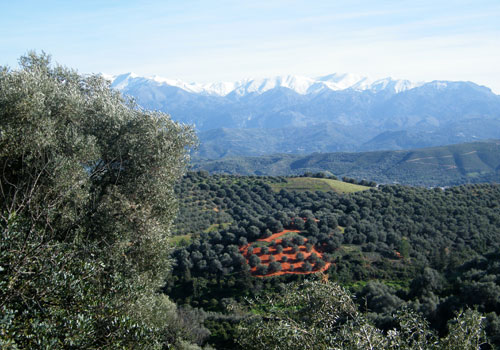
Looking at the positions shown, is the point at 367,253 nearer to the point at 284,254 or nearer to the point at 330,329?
the point at 284,254

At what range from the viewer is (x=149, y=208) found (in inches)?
453

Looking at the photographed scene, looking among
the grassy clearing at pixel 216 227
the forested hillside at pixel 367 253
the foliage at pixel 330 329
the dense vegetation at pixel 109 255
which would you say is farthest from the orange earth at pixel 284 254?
the foliage at pixel 330 329

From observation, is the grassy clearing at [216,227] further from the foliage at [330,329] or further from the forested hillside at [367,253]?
the foliage at [330,329]

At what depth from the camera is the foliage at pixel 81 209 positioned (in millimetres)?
6199

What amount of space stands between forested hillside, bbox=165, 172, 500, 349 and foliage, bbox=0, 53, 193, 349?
55.5 ft

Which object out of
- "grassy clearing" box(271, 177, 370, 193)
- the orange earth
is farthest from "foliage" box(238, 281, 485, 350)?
"grassy clearing" box(271, 177, 370, 193)

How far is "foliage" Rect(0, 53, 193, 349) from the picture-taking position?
620 cm

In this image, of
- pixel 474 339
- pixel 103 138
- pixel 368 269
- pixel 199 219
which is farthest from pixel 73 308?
pixel 199 219

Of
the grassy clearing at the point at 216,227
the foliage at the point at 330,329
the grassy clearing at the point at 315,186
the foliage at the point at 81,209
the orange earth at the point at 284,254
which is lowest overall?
the grassy clearing at the point at 216,227

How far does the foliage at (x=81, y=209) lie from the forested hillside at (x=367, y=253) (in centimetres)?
1692

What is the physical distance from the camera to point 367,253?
44.1m

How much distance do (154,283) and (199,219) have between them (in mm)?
49175

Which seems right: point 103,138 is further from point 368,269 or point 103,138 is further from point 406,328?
point 368,269

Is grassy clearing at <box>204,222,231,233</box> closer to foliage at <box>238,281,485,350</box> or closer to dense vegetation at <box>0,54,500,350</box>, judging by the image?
dense vegetation at <box>0,54,500,350</box>
